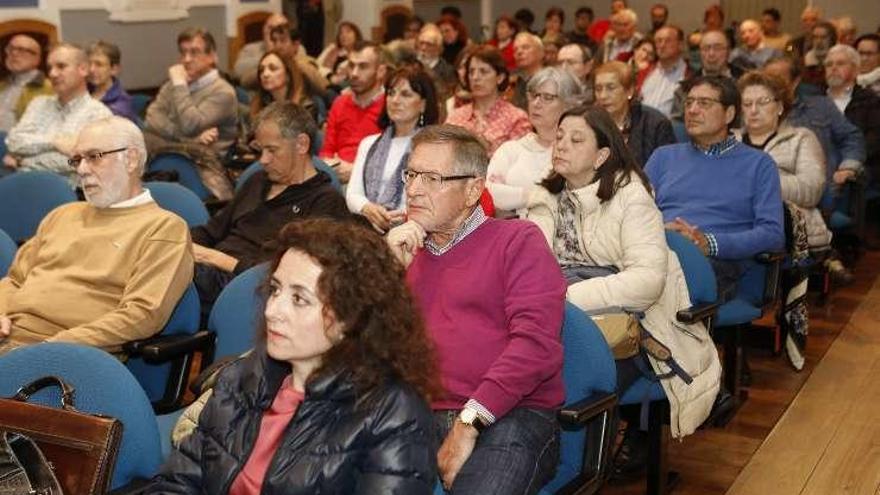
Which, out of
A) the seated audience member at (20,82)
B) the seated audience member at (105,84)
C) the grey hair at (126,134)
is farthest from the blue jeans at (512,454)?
the seated audience member at (20,82)

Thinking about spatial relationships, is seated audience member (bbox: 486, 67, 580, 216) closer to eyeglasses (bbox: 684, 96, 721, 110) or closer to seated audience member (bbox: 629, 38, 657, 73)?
eyeglasses (bbox: 684, 96, 721, 110)

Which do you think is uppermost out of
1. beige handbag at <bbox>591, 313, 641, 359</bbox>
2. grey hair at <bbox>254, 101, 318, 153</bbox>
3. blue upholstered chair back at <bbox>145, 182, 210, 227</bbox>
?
grey hair at <bbox>254, 101, 318, 153</bbox>

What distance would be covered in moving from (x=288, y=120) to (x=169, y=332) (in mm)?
1020

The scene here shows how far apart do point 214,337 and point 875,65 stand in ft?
19.2

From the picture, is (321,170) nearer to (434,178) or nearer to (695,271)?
(695,271)

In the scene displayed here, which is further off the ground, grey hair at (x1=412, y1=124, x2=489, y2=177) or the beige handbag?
grey hair at (x1=412, y1=124, x2=489, y2=177)

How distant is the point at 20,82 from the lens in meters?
6.54

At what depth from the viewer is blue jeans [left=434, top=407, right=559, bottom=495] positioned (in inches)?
100

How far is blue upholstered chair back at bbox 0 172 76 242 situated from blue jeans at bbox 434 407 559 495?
7.63 ft

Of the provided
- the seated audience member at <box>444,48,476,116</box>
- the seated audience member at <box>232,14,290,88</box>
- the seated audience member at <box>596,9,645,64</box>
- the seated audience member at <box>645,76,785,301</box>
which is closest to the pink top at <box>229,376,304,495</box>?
the seated audience member at <box>645,76,785,301</box>

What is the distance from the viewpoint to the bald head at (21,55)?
6.47m

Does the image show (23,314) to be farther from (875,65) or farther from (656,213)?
(875,65)

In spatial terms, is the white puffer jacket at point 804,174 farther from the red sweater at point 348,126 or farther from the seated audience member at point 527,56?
the seated audience member at point 527,56

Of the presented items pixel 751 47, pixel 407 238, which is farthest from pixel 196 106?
pixel 751 47
